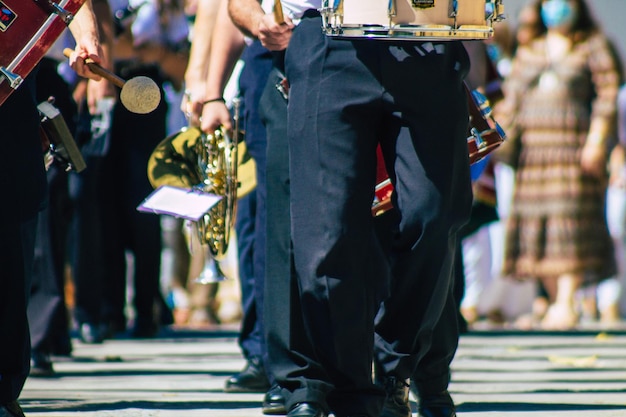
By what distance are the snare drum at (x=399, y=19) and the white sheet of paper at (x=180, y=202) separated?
112 centimetres

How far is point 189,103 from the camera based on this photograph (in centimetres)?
558

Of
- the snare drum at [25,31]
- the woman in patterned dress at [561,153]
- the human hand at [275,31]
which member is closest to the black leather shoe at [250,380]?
the human hand at [275,31]

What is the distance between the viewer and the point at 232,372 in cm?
611

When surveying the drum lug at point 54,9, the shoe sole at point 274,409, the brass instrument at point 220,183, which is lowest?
the shoe sole at point 274,409

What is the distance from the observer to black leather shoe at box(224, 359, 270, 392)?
17.2 feet

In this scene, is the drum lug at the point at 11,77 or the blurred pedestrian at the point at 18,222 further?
the blurred pedestrian at the point at 18,222

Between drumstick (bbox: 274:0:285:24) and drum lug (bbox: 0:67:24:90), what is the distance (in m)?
0.85

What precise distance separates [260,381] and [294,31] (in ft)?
5.60

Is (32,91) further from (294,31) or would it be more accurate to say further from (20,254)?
(294,31)

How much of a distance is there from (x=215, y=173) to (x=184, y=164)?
0.18 m

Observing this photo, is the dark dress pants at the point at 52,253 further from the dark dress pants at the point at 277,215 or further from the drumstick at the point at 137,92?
the drumstick at the point at 137,92

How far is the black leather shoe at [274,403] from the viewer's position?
178 inches

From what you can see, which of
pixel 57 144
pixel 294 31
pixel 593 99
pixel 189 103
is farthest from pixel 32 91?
pixel 593 99

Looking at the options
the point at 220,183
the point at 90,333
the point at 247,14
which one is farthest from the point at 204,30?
the point at 90,333
